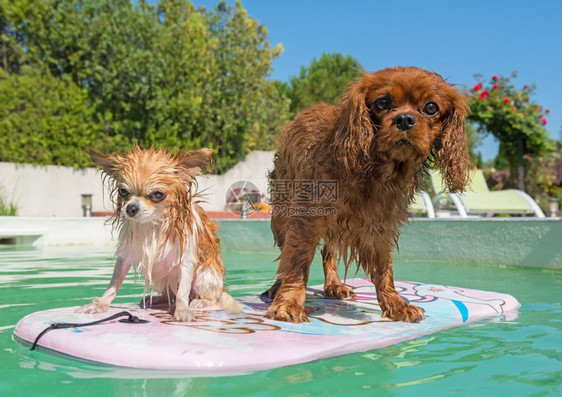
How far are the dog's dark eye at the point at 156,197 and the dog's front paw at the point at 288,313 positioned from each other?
1.27 m

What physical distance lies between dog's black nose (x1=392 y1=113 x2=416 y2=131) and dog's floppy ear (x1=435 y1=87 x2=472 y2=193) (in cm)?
53

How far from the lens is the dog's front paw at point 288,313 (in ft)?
14.2

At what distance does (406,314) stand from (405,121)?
1.69m

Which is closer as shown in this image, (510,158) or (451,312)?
(451,312)

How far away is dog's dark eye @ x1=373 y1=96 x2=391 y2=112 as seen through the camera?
396 centimetres

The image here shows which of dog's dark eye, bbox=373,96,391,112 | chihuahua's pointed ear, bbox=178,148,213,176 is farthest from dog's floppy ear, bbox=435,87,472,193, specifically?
chihuahua's pointed ear, bbox=178,148,213,176

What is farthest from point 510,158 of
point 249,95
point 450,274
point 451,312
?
point 451,312

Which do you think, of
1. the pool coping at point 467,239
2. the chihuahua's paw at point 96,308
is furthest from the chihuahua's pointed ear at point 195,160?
the pool coping at point 467,239

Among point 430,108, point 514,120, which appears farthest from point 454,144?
point 514,120

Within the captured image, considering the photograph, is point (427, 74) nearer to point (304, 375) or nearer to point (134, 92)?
point (304, 375)

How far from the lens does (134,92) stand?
22062 mm

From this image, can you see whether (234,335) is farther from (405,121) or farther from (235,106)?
(235,106)

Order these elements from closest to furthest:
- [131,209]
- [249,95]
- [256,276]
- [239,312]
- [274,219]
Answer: [131,209]
[239,312]
[274,219]
[256,276]
[249,95]

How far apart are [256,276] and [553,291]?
4064mm
